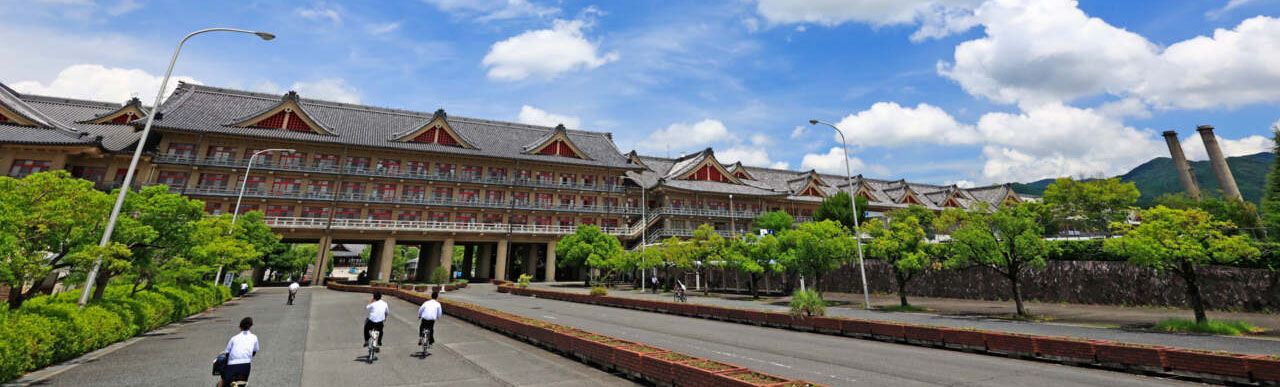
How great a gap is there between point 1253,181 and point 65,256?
27046 cm

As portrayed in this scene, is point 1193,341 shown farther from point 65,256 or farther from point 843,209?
point 843,209

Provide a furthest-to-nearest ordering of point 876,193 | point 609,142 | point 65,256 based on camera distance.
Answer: point 876,193
point 609,142
point 65,256

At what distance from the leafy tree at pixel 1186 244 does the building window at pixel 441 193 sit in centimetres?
5383

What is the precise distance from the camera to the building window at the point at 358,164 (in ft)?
169

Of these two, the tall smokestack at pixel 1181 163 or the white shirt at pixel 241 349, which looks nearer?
the white shirt at pixel 241 349

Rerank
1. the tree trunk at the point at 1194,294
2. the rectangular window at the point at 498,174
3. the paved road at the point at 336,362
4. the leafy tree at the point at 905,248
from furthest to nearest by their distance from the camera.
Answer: the rectangular window at the point at 498,174, the leafy tree at the point at 905,248, the tree trunk at the point at 1194,294, the paved road at the point at 336,362

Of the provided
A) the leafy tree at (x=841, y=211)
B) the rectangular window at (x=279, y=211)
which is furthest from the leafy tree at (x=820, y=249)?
the rectangular window at (x=279, y=211)

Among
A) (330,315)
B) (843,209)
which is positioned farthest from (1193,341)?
(843,209)

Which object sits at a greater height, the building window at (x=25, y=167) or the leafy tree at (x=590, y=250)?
the building window at (x=25, y=167)

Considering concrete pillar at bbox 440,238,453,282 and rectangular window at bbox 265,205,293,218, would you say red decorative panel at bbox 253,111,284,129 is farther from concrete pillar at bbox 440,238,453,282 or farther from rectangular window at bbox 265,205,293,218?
concrete pillar at bbox 440,238,453,282

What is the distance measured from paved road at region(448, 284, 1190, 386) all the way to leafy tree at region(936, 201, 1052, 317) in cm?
982

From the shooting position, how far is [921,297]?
3250 centimetres

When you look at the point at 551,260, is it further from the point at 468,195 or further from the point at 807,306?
the point at 807,306

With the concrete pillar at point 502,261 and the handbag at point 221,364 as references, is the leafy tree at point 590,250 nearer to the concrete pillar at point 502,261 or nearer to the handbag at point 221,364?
the concrete pillar at point 502,261
